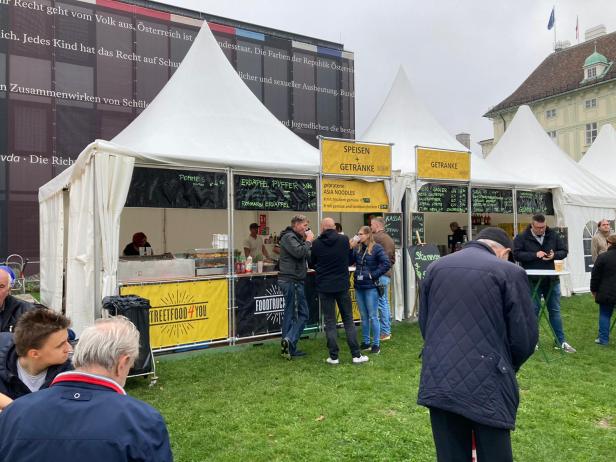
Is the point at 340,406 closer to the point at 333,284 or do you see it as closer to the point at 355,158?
the point at 333,284

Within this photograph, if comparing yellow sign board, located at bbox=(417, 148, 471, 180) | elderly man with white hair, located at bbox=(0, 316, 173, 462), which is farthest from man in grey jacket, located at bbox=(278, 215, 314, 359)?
elderly man with white hair, located at bbox=(0, 316, 173, 462)

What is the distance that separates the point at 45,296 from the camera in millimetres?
9695

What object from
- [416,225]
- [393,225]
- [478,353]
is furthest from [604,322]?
[478,353]

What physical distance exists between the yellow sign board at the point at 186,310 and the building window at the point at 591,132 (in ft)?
128

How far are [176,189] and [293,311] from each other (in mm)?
2249

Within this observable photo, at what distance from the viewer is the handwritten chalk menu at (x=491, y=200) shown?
9609 mm

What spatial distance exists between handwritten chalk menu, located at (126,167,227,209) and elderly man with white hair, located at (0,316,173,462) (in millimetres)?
5130

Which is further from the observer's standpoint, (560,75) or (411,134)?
(560,75)

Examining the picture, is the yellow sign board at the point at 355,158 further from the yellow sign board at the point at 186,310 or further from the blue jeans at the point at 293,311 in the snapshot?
the yellow sign board at the point at 186,310

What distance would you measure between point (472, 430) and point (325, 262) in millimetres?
3669

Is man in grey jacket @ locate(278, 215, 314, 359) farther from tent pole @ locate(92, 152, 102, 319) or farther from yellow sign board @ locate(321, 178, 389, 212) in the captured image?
tent pole @ locate(92, 152, 102, 319)

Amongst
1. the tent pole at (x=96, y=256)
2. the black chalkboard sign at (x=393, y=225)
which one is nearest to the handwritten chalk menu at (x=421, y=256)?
the black chalkboard sign at (x=393, y=225)

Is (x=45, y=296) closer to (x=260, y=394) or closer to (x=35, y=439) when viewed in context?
(x=260, y=394)

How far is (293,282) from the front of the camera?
6094 millimetres
